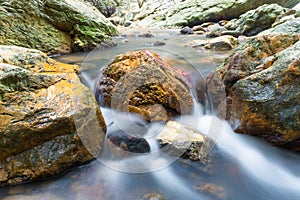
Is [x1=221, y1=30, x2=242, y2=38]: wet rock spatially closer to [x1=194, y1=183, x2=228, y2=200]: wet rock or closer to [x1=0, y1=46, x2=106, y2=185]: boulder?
[x1=0, y1=46, x2=106, y2=185]: boulder

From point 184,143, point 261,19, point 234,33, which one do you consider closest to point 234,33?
point 234,33

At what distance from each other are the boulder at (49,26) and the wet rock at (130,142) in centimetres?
564

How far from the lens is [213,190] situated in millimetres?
2383

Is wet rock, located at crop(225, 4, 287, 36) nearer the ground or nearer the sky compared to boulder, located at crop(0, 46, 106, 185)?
nearer the sky

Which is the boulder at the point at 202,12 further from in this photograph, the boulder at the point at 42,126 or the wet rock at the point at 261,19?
the boulder at the point at 42,126

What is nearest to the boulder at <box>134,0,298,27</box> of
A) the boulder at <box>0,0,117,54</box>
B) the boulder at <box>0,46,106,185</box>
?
the boulder at <box>0,0,117,54</box>

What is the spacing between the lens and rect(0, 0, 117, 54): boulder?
6.36m

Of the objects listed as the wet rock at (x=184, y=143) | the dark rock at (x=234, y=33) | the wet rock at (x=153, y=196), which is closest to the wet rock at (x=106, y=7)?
the dark rock at (x=234, y=33)

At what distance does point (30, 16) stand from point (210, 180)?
7786mm

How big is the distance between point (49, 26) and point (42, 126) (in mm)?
6272

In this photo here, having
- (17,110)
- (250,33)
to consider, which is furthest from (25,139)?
(250,33)

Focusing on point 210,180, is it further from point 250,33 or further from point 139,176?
point 250,33

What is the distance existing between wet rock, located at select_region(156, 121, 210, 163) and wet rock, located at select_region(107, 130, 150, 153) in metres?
0.24

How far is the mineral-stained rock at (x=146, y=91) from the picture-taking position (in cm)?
339
